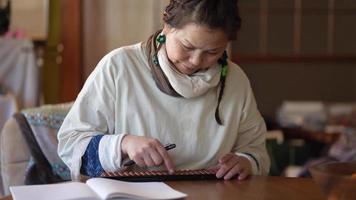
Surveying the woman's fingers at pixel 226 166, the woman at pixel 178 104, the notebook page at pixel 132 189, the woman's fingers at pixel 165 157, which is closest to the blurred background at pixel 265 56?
the woman at pixel 178 104

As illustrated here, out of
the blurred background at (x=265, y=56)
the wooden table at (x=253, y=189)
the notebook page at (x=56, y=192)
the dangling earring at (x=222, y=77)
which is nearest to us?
the notebook page at (x=56, y=192)

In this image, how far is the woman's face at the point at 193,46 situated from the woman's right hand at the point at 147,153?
0.21 metres

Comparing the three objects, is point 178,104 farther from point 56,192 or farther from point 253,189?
point 56,192

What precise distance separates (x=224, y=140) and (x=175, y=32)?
27cm

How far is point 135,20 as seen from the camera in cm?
358

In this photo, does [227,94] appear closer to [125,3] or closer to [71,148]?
[71,148]

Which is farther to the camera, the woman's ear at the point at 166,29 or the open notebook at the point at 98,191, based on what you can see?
the woman's ear at the point at 166,29

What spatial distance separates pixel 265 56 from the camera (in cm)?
449

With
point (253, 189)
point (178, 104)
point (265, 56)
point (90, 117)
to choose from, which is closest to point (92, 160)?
point (90, 117)

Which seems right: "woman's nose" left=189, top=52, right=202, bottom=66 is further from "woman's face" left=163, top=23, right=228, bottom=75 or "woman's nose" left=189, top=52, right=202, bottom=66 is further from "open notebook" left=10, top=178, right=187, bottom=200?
"open notebook" left=10, top=178, right=187, bottom=200

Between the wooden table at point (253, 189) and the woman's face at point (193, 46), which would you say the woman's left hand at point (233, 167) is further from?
the woman's face at point (193, 46)

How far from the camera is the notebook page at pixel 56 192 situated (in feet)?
3.34

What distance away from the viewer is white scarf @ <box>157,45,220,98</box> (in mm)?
1389

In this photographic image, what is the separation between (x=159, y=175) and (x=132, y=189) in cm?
16
